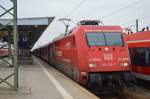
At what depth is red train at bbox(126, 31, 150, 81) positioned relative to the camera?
64.2ft

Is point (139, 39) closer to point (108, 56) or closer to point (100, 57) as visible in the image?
point (108, 56)

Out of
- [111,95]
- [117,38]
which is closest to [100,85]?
[111,95]

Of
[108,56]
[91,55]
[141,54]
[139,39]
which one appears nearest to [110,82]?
[108,56]

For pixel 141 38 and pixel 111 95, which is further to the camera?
pixel 141 38

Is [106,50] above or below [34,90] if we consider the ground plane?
above

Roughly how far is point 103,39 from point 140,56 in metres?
3.09

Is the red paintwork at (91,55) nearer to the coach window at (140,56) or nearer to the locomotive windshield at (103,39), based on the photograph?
the locomotive windshield at (103,39)

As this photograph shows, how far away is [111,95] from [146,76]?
2.28m

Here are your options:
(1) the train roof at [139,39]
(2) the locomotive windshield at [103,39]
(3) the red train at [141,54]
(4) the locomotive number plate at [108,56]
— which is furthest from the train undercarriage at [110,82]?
(1) the train roof at [139,39]

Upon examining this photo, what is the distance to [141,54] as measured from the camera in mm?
20547

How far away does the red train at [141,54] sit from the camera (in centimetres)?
1958

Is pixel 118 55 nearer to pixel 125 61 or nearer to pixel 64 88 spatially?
pixel 125 61

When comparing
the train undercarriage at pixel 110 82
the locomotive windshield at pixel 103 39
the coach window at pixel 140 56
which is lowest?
the train undercarriage at pixel 110 82

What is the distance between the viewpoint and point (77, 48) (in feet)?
58.9
